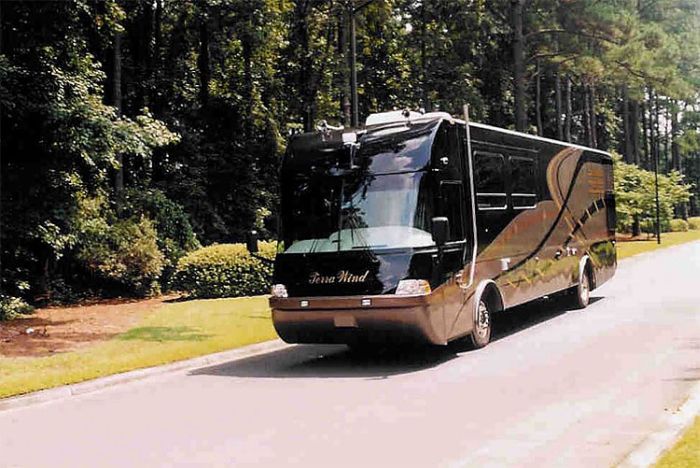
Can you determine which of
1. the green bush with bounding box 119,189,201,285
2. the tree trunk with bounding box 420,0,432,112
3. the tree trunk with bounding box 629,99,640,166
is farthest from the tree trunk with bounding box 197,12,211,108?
the tree trunk with bounding box 629,99,640,166

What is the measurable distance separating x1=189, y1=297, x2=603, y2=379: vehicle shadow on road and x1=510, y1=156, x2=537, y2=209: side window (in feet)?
7.44

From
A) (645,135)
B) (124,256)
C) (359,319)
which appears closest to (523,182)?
(359,319)

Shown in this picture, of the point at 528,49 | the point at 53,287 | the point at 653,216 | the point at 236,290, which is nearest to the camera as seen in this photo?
the point at 236,290

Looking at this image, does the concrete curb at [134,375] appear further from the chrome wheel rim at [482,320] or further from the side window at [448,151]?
the side window at [448,151]

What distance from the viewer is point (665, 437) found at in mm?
6504

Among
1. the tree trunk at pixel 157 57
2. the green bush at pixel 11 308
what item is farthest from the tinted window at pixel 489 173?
the tree trunk at pixel 157 57

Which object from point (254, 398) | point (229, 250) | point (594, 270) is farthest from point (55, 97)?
Answer: point (594, 270)

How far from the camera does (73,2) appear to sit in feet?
58.9

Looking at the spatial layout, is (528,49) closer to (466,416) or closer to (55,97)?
(55,97)

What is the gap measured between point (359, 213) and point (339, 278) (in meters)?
0.96

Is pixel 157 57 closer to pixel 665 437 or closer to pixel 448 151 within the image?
pixel 448 151

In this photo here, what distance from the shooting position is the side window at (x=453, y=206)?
1120cm

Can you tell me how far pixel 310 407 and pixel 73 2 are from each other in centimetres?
1306

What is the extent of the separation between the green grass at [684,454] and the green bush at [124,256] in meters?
19.4
